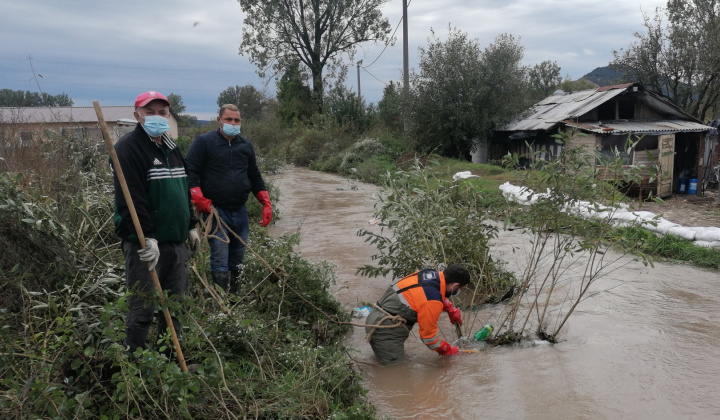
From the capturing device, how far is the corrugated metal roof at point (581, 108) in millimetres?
16469

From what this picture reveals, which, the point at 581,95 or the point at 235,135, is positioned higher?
the point at 581,95

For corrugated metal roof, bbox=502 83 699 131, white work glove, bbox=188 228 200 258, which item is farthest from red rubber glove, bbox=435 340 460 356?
corrugated metal roof, bbox=502 83 699 131

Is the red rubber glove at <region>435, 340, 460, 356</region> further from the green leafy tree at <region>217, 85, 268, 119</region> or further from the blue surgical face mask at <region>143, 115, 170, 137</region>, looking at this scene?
the green leafy tree at <region>217, 85, 268, 119</region>

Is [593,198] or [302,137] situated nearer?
[593,198]

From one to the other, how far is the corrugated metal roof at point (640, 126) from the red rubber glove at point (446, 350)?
11.9 meters

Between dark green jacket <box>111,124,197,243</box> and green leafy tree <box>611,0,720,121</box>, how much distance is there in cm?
2149

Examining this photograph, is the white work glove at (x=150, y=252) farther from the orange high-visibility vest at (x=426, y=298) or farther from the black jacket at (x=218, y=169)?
the orange high-visibility vest at (x=426, y=298)

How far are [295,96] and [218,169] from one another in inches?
1155

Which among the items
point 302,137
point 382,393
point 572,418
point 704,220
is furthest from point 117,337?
point 302,137

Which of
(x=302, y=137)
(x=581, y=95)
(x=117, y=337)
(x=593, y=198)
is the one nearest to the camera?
(x=117, y=337)

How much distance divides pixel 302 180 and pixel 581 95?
409 inches

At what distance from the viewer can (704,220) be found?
10336 mm

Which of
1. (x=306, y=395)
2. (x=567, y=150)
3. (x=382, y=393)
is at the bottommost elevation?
(x=382, y=393)

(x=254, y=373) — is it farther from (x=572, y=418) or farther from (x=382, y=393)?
(x=572, y=418)
